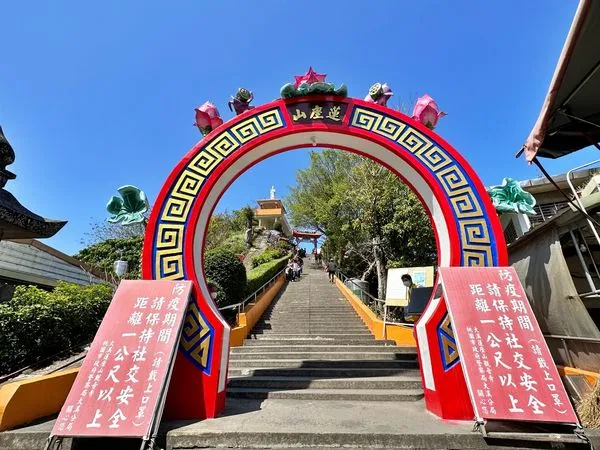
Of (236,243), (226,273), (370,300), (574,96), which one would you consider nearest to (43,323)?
(226,273)

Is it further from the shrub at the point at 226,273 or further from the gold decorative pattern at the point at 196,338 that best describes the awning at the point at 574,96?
the shrub at the point at 226,273

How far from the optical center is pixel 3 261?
9.70 metres

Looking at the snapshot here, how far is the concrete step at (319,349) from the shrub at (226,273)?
2.83 meters

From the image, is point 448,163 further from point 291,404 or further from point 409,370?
point 291,404

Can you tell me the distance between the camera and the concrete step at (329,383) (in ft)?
17.2

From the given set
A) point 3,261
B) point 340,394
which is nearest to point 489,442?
point 340,394

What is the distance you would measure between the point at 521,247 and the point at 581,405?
314 centimetres

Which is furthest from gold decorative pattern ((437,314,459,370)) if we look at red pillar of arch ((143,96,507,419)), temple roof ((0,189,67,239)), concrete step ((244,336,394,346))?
temple roof ((0,189,67,239))

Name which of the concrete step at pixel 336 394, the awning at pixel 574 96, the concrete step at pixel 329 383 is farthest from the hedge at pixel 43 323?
the awning at pixel 574 96

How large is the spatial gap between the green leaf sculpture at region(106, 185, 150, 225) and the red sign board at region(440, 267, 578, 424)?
434 centimetres

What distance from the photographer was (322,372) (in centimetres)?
601

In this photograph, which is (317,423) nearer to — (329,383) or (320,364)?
(329,383)

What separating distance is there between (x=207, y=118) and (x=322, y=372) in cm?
484

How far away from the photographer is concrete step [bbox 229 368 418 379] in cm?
580
